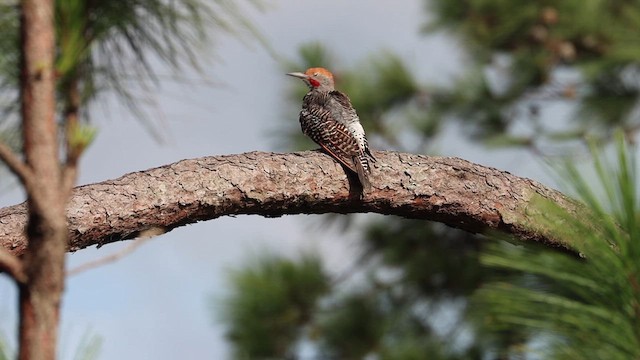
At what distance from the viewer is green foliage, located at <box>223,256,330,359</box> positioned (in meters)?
4.30

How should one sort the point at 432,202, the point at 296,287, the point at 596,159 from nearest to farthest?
1. the point at 596,159
2. the point at 432,202
3. the point at 296,287

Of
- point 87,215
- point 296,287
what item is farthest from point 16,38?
point 296,287

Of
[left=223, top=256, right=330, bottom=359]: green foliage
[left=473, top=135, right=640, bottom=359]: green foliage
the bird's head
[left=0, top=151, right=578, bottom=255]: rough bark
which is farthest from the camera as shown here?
[left=223, top=256, right=330, bottom=359]: green foliage

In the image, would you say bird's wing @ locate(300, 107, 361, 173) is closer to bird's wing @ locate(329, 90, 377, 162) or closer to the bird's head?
bird's wing @ locate(329, 90, 377, 162)

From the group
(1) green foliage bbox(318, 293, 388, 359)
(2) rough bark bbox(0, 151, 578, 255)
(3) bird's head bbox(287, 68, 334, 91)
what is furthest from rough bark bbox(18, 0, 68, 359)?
(1) green foliage bbox(318, 293, 388, 359)

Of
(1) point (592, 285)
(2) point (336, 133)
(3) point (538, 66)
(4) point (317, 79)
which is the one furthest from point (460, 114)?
(1) point (592, 285)

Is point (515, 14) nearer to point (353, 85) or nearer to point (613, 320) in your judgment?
point (353, 85)

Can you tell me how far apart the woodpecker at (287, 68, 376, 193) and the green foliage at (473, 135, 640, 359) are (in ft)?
2.81

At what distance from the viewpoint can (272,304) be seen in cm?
430

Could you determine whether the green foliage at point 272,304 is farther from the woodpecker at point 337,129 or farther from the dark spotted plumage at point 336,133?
the dark spotted plumage at point 336,133

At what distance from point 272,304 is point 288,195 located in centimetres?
247

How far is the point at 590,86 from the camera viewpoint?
190 inches

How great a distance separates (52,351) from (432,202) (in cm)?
125

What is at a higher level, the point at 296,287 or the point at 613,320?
the point at 296,287
